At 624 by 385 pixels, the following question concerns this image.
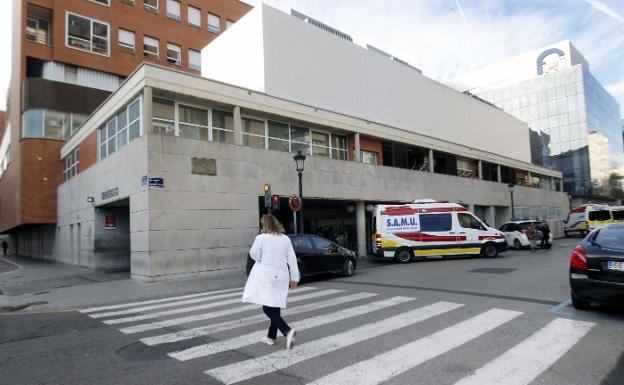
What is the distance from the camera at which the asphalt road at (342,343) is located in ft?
14.1

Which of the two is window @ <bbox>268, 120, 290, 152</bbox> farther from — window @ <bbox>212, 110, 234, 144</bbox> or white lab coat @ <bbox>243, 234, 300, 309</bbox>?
white lab coat @ <bbox>243, 234, 300, 309</bbox>

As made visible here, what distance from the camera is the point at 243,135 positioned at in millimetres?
18375

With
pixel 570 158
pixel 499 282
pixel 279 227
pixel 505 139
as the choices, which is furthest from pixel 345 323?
pixel 570 158

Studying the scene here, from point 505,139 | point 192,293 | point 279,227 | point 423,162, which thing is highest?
point 505,139

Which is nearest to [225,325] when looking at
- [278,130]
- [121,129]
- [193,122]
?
[193,122]

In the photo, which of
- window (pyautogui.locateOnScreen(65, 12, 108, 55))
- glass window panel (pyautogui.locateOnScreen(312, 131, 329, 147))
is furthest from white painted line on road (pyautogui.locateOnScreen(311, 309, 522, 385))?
window (pyautogui.locateOnScreen(65, 12, 108, 55))

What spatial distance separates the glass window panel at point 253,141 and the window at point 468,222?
9478 millimetres

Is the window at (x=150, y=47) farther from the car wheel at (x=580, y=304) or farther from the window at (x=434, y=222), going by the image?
the car wheel at (x=580, y=304)

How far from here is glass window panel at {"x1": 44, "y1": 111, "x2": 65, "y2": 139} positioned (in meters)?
26.5

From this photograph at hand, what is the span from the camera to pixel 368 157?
24.9 metres

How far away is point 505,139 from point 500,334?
4117cm

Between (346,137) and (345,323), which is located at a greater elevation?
(346,137)

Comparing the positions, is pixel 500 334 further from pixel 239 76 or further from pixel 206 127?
pixel 239 76

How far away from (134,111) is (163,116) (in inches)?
52.0
